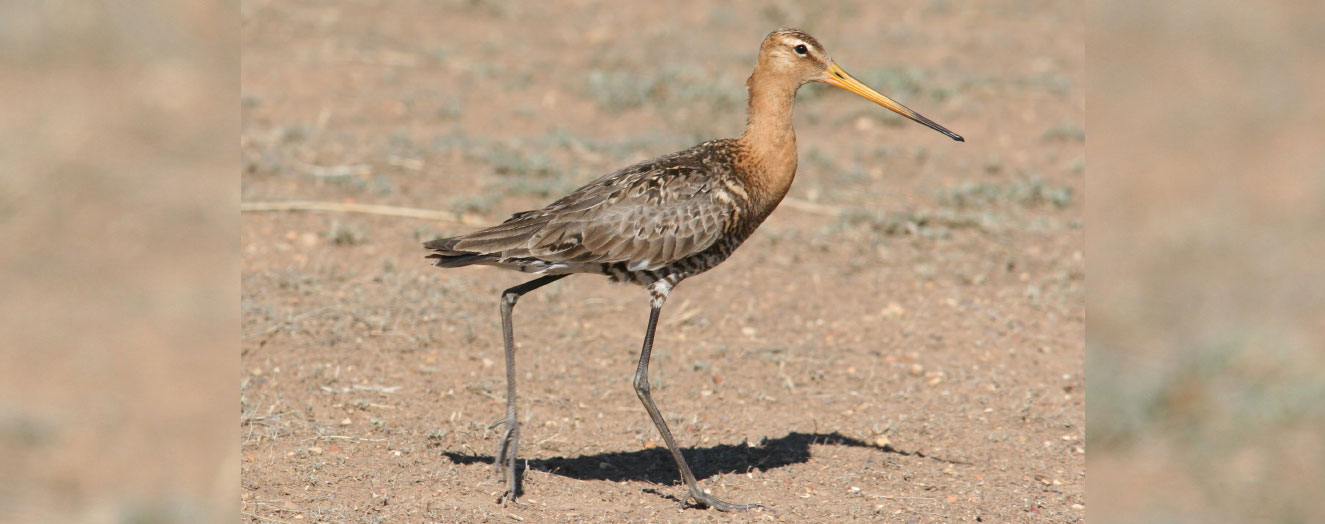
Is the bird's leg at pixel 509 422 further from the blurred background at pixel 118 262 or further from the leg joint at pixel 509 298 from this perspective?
the blurred background at pixel 118 262

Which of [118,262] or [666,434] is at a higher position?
[118,262]

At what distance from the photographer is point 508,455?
20.1 feet

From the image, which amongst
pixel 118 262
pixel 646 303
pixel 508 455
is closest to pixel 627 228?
pixel 508 455

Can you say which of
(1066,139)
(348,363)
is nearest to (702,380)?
(348,363)

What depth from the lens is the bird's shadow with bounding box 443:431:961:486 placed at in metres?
6.29

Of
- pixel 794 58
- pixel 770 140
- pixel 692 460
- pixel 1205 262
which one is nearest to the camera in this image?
pixel 770 140

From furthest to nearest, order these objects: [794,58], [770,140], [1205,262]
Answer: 1. [1205,262]
2. [794,58]
3. [770,140]

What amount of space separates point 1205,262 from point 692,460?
11.3ft

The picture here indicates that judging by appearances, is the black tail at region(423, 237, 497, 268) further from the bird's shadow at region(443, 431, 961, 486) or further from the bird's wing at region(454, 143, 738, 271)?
the bird's shadow at region(443, 431, 961, 486)

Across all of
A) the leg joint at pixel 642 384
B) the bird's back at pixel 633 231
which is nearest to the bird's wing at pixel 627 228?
the bird's back at pixel 633 231

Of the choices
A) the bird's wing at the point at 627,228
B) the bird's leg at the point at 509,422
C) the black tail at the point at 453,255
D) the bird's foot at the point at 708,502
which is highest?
the bird's wing at the point at 627,228

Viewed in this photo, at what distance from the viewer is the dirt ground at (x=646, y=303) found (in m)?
6.18

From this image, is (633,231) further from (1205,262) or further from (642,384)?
(1205,262)

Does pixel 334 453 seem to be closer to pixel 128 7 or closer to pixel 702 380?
pixel 702 380
